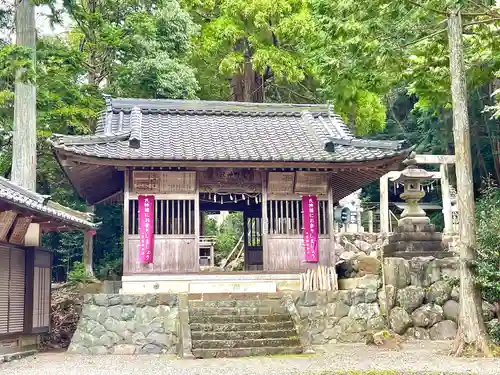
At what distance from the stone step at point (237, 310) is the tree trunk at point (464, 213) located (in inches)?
154

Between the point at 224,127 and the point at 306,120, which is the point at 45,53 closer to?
the point at 224,127

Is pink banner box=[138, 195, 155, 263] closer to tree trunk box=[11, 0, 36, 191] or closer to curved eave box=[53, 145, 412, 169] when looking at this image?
curved eave box=[53, 145, 412, 169]

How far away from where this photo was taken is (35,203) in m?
12.1

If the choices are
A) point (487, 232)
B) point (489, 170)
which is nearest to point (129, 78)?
point (487, 232)

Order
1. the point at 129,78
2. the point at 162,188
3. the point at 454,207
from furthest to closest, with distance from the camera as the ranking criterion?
the point at 454,207 < the point at 129,78 < the point at 162,188

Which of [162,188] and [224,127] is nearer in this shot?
[162,188]

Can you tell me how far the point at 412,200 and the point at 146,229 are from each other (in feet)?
21.9

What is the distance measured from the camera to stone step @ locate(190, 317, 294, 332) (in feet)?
40.1

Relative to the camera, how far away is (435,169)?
33250mm

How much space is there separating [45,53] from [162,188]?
5444mm

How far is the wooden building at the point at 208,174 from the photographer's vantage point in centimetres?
1404

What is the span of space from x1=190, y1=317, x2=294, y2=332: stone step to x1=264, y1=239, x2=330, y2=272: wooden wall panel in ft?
7.20

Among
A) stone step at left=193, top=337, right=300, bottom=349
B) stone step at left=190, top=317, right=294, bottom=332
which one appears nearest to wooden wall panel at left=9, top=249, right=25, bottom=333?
stone step at left=190, top=317, right=294, bottom=332

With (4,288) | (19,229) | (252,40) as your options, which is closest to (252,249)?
(19,229)
